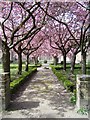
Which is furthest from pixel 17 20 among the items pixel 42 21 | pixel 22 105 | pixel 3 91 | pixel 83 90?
pixel 83 90

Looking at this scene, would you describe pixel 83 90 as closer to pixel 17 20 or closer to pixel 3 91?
pixel 3 91

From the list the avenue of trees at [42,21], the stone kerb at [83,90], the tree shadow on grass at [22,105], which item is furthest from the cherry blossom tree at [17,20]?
the stone kerb at [83,90]

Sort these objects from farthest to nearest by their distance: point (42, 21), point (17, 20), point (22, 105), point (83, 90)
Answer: point (17, 20), point (42, 21), point (22, 105), point (83, 90)

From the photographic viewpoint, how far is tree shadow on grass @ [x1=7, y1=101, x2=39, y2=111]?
6.44 metres

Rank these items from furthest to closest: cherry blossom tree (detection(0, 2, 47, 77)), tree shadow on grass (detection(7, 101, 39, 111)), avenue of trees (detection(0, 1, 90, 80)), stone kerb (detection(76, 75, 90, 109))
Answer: avenue of trees (detection(0, 1, 90, 80)) < cherry blossom tree (detection(0, 2, 47, 77)) < tree shadow on grass (detection(7, 101, 39, 111)) < stone kerb (detection(76, 75, 90, 109))

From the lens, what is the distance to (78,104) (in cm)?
627

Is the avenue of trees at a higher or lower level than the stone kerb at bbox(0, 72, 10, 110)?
higher

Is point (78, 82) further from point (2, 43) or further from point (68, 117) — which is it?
point (2, 43)

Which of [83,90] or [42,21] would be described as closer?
[83,90]

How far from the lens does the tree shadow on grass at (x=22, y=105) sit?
6.44 metres

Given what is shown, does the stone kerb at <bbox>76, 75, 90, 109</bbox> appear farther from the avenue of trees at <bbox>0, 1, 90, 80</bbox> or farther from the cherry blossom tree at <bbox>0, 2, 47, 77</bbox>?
the cherry blossom tree at <bbox>0, 2, 47, 77</bbox>

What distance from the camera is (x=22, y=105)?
22.3 ft

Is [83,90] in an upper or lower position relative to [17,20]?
lower

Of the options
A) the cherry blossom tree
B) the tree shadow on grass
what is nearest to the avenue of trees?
the cherry blossom tree
